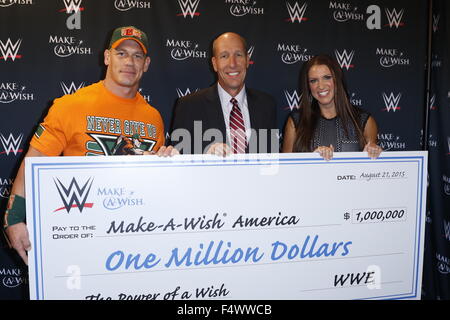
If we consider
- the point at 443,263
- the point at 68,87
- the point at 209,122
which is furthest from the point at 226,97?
the point at 443,263

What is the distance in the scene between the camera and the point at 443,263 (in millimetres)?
3084

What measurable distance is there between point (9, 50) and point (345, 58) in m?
2.65

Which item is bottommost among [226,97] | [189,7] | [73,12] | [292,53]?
[226,97]

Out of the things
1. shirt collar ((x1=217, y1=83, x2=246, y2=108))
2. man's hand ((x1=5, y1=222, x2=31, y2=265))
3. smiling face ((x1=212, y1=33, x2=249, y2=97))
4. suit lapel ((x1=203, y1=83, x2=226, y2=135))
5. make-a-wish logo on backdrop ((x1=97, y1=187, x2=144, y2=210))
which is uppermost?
smiling face ((x1=212, y1=33, x2=249, y2=97))

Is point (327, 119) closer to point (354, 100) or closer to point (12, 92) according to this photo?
point (354, 100)

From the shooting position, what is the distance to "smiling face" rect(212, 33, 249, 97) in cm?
228

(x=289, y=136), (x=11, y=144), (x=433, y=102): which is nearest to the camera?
(x=289, y=136)

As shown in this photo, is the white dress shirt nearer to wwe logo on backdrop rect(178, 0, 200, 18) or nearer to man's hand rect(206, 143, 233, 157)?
man's hand rect(206, 143, 233, 157)

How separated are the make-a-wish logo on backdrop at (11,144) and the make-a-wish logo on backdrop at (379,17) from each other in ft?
9.83

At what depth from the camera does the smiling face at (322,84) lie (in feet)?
7.27

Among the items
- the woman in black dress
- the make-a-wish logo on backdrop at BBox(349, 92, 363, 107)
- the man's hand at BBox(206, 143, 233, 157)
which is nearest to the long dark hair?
the woman in black dress

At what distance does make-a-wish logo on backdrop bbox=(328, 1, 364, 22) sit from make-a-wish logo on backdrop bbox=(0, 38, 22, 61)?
2.49 metres

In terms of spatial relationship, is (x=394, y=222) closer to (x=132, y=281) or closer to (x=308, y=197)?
(x=308, y=197)
